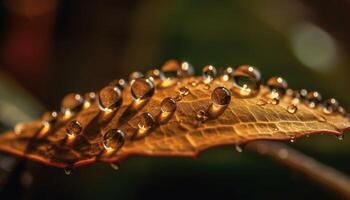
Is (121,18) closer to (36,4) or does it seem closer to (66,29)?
(66,29)

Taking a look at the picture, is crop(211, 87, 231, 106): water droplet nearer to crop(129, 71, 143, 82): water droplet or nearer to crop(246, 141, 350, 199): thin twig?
crop(129, 71, 143, 82): water droplet

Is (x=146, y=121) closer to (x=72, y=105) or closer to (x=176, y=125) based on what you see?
(x=176, y=125)

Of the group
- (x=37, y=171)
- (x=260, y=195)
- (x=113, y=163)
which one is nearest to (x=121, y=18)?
(x=260, y=195)

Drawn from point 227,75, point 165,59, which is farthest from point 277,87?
point 165,59

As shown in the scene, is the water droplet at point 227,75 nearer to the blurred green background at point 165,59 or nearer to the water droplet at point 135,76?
the water droplet at point 135,76

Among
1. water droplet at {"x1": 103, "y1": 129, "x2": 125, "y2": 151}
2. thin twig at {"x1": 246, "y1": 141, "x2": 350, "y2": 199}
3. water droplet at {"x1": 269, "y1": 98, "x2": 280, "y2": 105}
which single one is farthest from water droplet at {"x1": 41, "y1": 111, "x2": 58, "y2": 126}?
thin twig at {"x1": 246, "y1": 141, "x2": 350, "y2": 199}

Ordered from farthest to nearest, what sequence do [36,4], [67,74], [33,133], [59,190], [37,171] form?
[36,4] → [67,74] → [59,190] → [37,171] → [33,133]
